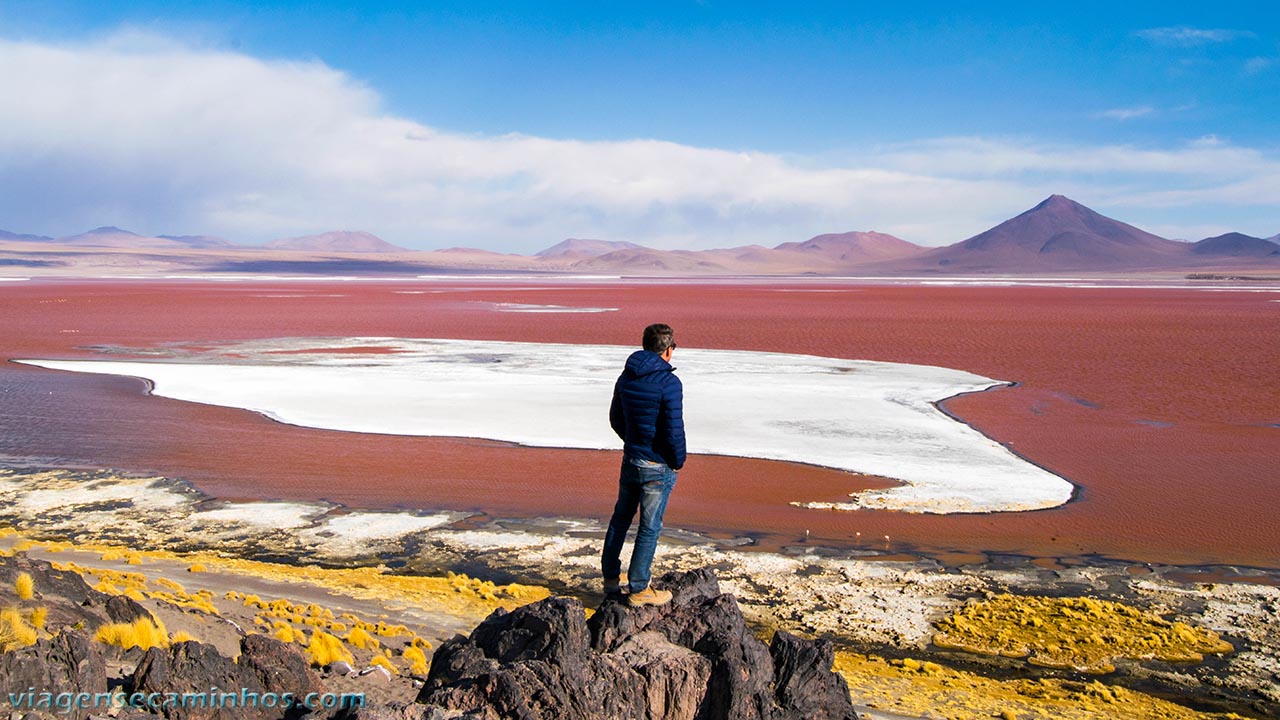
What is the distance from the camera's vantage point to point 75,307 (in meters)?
45.9

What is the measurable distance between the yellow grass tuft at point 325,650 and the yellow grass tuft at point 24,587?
1.45 metres

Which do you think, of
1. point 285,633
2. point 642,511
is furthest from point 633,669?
point 285,633

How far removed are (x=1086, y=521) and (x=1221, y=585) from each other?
2132 millimetres

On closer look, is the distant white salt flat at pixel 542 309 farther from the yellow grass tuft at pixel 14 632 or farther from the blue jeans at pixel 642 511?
the yellow grass tuft at pixel 14 632

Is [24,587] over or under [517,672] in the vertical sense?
over

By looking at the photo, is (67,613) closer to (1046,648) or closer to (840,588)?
(840,588)

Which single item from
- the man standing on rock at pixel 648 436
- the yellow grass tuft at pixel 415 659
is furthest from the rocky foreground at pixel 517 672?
the yellow grass tuft at pixel 415 659

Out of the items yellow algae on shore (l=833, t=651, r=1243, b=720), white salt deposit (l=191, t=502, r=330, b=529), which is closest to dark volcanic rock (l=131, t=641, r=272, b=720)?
yellow algae on shore (l=833, t=651, r=1243, b=720)

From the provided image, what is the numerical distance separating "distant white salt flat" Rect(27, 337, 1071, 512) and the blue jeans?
19.5ft

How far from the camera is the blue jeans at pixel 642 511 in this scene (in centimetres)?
535

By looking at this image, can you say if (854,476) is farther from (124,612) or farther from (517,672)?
(124,612)

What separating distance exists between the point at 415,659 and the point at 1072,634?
15.6 feet

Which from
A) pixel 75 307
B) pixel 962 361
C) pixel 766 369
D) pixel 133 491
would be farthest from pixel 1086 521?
pixel 75 307

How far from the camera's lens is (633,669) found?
461 centimetres
